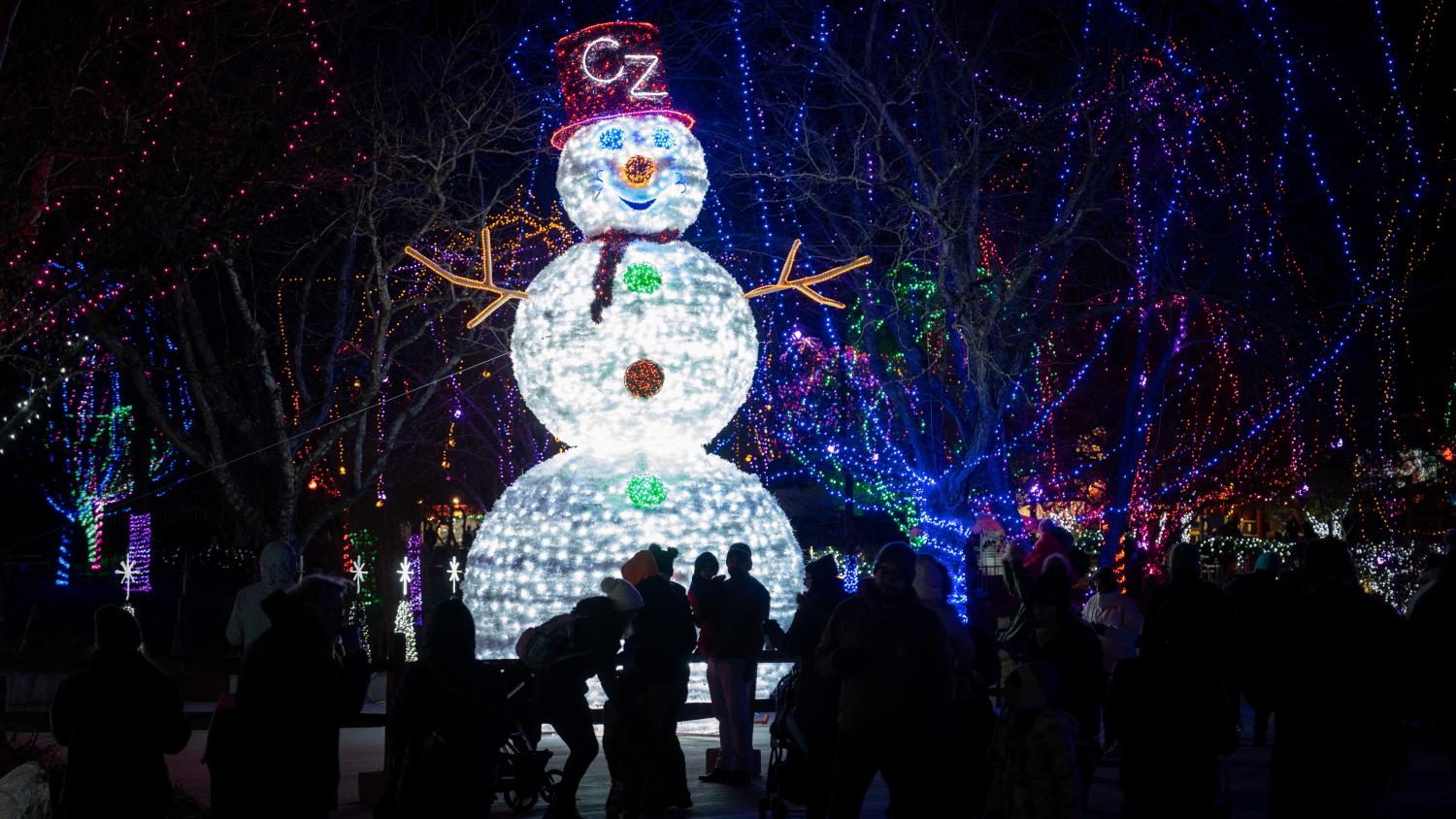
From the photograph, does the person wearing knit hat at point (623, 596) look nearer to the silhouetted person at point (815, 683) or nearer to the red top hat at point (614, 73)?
the silhouetted person at point (815, 683)

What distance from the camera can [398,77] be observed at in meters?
18.6

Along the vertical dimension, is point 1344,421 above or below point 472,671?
above

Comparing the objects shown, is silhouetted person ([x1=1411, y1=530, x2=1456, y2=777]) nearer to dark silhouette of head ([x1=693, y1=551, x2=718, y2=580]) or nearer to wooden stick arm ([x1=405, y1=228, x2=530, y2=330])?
dark silhouette of head ([x1=693, y1=551, x2=718, y2=580])

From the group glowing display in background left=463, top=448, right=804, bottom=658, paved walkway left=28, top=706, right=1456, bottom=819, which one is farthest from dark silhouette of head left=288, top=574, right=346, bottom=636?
glowing display in background left=463, top=448, right=804, bottom=658

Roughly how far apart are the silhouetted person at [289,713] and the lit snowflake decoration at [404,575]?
12.5 m

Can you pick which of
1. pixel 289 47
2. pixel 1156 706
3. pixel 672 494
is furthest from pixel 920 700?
pixel 289 47

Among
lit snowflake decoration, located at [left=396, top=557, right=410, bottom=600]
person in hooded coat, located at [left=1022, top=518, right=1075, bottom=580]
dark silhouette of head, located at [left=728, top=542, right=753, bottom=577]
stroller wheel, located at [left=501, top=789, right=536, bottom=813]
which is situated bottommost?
stroller wheel, located at [left=501, top=789, right=536, bottom=813]

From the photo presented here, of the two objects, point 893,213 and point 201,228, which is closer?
point 201,228

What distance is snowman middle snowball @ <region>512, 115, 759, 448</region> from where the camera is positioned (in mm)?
12820

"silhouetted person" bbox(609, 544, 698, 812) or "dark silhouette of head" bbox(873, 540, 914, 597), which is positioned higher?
"dark silhouette of head" bbox(873, 540, 914, 597)

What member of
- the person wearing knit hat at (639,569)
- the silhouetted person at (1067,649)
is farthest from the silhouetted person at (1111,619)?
the silhouetted person at (1067,649)

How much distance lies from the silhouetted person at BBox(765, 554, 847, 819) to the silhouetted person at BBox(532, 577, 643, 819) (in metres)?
0.97

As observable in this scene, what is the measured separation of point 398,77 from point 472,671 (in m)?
13.3

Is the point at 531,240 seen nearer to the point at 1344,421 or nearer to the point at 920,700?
the point at 1344,421
